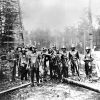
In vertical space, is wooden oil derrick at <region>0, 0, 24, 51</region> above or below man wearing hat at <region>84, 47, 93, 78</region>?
above

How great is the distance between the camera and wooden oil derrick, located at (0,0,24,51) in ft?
49.1

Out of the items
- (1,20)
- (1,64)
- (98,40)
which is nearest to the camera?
(1,64)

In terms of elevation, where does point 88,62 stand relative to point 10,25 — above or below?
below

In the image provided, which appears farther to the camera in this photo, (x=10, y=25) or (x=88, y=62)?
(x=10, y=25)

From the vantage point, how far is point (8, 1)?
15266 mm

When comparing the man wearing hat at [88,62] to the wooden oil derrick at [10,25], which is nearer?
the man wearing hat at [88,62]

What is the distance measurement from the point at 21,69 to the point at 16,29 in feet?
20.3

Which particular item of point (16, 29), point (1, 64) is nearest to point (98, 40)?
point (16, 29)

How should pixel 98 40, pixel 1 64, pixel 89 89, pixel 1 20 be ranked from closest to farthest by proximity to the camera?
pixel 89 89
pixel 1 64
pixel 1 20
pixel 98 40

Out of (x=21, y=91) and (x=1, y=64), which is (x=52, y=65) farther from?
(x=1, y=64)

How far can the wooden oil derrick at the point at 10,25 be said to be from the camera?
49.1ft

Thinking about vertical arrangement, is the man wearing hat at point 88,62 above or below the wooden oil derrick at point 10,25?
below

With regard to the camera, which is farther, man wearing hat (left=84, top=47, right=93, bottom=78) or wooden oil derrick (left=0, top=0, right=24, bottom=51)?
wooden oil derrick (left=0, top=0, right=24, bottom=51)

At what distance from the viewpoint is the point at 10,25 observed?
51.7 feet
